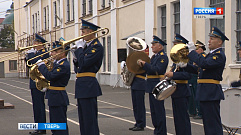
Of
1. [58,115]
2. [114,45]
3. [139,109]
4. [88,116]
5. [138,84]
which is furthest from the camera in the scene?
[114,45]

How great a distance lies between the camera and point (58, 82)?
873cm

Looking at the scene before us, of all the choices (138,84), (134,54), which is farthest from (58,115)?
(138,84)

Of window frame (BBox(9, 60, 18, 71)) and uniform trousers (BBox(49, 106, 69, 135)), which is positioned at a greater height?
window frame (BBox(9, 60, 18, 71))

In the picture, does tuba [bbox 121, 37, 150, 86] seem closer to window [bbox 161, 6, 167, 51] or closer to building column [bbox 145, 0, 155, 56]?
window [bbox 161, 6, 167, 51]

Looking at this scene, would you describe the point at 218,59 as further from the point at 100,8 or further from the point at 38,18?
the point at 38,18

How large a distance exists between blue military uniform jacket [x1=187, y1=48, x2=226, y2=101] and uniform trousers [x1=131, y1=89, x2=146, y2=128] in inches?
134

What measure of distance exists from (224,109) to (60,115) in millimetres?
2980

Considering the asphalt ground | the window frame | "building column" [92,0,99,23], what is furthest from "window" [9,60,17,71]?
the asphalt ground

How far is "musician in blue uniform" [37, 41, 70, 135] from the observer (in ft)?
28.1

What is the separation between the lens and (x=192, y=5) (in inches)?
780

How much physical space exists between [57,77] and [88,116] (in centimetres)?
90

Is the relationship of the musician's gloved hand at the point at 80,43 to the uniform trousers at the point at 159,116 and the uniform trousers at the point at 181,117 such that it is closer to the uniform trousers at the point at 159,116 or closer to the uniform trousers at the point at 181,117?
the uniform trousers at the point at 181,117

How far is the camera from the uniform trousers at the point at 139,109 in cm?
1145

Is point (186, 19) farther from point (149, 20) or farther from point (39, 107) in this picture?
point (39, 107)
